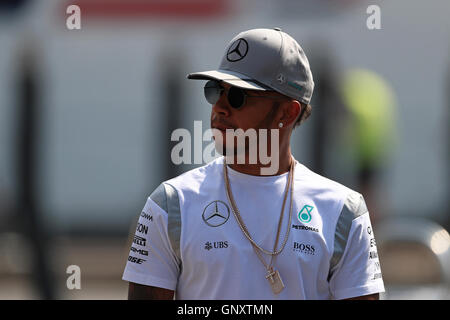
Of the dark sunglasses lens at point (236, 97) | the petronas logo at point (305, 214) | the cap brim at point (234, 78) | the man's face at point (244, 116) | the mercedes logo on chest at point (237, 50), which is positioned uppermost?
the mercedes logo on chest at point (237, 50)

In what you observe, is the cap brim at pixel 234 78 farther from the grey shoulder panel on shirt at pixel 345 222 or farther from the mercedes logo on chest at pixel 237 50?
the grey shoulder panel on shirt at pixel 345 222

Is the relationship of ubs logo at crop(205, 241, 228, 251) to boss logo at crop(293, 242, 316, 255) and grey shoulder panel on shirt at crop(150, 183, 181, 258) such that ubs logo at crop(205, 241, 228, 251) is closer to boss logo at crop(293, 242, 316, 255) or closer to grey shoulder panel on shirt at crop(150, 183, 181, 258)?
grey shoulder panel on shirt at crop(150, 183, 181, 258)

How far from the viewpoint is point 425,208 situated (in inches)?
503

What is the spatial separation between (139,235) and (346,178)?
11.7 ft

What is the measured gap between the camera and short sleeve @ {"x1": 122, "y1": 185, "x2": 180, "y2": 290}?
2.62 m

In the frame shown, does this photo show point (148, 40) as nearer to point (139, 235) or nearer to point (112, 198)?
point (112, 198)

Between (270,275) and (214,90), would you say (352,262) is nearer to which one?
(270,275)

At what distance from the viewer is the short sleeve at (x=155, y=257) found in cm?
262

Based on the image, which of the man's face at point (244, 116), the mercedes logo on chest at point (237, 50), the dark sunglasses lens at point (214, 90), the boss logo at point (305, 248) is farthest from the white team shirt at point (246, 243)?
the mercedes logo on chest at point (237, 50)

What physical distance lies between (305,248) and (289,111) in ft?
1.54

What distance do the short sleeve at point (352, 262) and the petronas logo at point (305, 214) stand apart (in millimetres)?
96

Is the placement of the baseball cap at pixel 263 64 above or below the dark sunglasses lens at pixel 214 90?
above

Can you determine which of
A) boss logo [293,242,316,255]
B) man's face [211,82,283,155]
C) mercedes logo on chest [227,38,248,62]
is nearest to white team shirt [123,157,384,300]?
boss logo [293,242,316,255]

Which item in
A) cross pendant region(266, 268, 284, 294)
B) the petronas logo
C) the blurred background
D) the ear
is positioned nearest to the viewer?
cross pendant region(266, 268, 284, 294)
